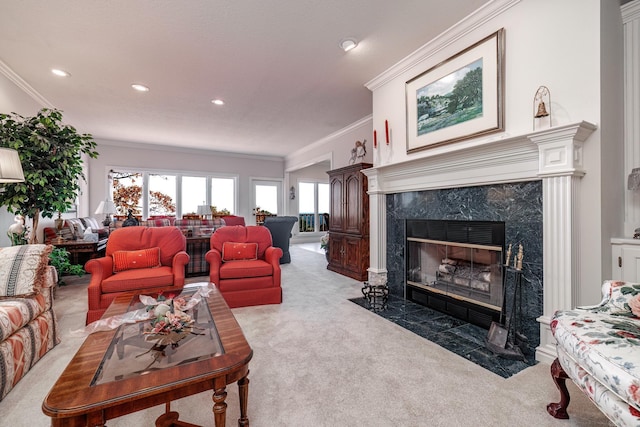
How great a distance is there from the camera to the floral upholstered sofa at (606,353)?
1074 mm

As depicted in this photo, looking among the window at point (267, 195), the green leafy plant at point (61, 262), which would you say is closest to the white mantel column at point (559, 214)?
the green leafy plant at point (61, 262)

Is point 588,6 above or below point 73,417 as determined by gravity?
above

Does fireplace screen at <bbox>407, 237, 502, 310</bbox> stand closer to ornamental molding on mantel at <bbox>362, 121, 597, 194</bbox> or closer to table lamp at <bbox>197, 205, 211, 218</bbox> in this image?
ornamental molding on mantel at <bbox>362, 121, 597, 194</bbox>

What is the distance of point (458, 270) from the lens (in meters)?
3.04

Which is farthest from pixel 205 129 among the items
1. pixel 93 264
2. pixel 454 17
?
pixel 454 17

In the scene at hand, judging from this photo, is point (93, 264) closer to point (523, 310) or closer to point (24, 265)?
point (24, 265)

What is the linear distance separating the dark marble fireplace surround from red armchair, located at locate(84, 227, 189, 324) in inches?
105

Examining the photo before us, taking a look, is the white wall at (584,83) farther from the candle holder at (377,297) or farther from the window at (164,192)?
the window at (164,192)

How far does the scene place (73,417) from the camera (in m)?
0.97

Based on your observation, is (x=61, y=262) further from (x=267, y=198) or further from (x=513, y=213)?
(x=267, y=198)

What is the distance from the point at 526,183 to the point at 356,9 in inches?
78.1

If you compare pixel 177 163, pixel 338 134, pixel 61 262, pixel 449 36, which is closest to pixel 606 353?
pixel 449 36

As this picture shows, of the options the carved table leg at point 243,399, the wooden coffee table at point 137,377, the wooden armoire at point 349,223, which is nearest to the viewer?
the wooden coffee table at point 137,377

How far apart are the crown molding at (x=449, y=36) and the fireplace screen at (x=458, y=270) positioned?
6.46 ft
